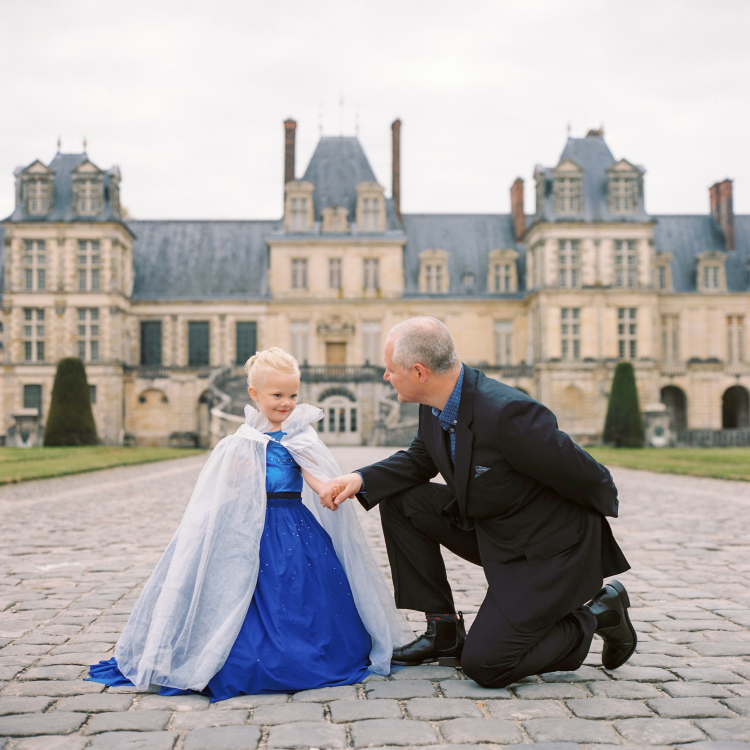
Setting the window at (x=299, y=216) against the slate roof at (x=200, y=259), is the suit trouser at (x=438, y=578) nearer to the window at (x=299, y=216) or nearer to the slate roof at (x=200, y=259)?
the window at (x=299, y=216)

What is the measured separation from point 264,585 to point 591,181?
36507 mm

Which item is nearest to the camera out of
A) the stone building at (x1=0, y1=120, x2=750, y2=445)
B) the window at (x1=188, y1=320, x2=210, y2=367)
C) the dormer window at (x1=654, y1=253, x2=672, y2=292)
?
the stone building at (x1=0, y1=120, x2=750, y2=445)

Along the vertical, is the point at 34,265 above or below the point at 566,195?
below

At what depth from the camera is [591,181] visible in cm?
3703

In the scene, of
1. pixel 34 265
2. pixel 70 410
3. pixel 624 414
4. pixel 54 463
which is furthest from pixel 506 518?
pixel 34 265

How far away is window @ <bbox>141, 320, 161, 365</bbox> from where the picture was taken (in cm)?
3816

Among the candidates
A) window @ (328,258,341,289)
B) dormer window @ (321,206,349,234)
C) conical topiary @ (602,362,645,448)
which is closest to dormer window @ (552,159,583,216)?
conical topiary @ (602,362,645,448)

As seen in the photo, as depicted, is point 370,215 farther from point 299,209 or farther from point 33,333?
point 33,333

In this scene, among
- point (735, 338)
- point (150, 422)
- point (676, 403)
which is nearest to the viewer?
point (150, 422)

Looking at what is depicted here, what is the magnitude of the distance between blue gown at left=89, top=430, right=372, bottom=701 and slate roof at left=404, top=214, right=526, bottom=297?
34733 mm

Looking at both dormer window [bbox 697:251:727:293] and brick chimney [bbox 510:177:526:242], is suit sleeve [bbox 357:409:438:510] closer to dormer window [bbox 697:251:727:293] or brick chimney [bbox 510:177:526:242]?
brick chimney [bbox 510:177:526:242]

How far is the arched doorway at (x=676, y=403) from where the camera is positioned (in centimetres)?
3841

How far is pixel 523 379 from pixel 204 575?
3365 cm

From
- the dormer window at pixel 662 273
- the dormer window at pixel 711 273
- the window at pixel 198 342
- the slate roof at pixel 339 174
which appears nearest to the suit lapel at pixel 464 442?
the slate roof at pixel 339 174
